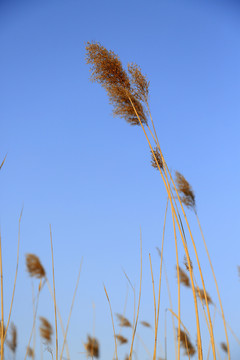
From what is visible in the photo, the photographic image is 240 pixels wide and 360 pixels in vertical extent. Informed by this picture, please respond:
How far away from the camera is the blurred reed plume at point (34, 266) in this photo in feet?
5.75

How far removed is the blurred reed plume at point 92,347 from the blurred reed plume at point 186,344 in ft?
2.01

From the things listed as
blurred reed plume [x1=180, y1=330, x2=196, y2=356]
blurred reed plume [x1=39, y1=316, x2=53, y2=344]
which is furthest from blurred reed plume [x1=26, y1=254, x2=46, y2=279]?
blurred reed plume [x1=180, y1=330, x2=196, y2=356]

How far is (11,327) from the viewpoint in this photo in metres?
1.93

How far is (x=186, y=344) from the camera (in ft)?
7.32

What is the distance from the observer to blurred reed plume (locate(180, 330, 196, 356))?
225cm

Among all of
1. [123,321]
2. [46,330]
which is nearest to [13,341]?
[46,330]

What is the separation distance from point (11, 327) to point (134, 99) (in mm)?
1842

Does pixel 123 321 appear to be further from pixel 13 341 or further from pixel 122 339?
pixel 13 341

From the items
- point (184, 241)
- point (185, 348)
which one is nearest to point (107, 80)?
point (184, 241)

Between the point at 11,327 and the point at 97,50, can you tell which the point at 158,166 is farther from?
the point at 11,327

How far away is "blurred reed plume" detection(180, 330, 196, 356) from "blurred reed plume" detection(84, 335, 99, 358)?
61cm

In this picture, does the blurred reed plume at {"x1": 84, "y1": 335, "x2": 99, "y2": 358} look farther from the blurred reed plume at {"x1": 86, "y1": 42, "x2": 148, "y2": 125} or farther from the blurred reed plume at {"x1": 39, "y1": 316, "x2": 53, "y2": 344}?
the blurred reed plume at {"x1": 86, "y1": 42, "x2": 148, "y2": 125}

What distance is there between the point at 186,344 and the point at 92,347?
0.67m

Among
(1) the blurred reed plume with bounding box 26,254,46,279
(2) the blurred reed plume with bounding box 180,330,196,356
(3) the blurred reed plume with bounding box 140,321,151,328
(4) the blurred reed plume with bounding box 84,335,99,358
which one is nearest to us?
(1) the blurred reed plume with bounding box 26,254,46,279
